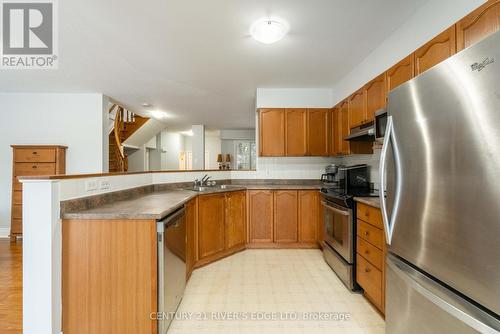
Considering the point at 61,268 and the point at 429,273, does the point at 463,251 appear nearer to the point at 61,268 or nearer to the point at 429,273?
the point at 429,273

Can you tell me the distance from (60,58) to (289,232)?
12.5 ft

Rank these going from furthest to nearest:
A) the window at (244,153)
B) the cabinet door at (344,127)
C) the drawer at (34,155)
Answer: the window at (244,153)
the drawer at (34,155)
the cabinet door at (344,127)

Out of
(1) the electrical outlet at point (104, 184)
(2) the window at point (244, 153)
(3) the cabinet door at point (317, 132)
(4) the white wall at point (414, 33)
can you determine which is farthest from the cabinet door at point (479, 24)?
(2) the window at point (244, 153)

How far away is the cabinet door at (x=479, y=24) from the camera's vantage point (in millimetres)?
1206

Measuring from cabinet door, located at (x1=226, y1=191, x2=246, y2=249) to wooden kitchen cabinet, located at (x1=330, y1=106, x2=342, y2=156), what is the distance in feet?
5.00

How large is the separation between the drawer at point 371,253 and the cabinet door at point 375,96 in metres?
1.25

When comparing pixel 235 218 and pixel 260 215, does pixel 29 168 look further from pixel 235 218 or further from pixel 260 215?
pixel 260 215

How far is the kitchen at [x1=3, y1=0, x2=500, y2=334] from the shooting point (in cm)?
92

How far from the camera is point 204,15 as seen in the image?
78.5 inches

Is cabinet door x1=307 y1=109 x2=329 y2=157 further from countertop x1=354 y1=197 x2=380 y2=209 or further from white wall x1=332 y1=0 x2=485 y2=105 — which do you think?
countertop x1=354 y1=197 x2=380 y2=209

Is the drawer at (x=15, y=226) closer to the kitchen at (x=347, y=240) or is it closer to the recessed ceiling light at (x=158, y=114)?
the kitchen at (x=347, y=240)

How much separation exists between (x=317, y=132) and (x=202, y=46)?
2.17 meters

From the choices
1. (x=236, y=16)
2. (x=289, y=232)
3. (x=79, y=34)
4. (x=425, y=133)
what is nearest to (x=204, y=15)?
(x=236, y=16)

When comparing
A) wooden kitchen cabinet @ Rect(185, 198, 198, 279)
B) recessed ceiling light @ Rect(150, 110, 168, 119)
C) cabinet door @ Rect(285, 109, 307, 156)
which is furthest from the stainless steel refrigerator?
recessed ceiling light @ Rect(150, 110, 168, 119)
